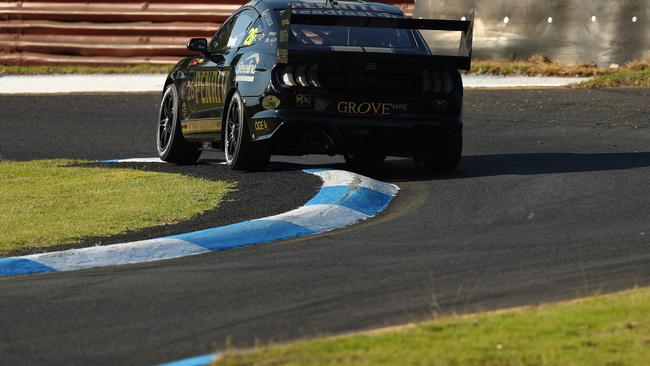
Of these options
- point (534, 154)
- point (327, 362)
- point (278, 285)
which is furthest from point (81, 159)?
point (327, 362)

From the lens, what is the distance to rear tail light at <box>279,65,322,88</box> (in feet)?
33.5

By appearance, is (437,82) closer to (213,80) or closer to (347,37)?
(347,37)

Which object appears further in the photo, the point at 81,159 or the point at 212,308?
the point at 81,159

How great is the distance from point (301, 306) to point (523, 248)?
175 cm

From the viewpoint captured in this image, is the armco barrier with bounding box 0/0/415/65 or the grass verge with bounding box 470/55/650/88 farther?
the armco barrier with bounding box 0/0/415/65

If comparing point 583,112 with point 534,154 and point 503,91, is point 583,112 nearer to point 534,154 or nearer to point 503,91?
point 503,91

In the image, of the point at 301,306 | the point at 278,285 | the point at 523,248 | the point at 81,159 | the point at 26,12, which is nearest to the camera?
the point at 301,306

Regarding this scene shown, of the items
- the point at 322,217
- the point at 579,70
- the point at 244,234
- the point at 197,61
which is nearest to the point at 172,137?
the point at 197,61

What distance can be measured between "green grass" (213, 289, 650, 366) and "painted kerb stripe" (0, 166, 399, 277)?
241 cm

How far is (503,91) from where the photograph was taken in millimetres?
18172

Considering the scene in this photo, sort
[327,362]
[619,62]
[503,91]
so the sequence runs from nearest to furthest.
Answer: [327,362]
[503,91]
[619,62]

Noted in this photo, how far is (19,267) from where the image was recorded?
22.5 ft

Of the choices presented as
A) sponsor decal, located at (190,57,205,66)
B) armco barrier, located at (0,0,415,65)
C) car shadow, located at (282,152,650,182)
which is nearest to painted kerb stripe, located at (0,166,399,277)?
car shadow, located at (282,152,650,182)

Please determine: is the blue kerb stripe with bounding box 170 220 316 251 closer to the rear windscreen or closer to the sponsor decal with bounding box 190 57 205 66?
the rear windscreen
